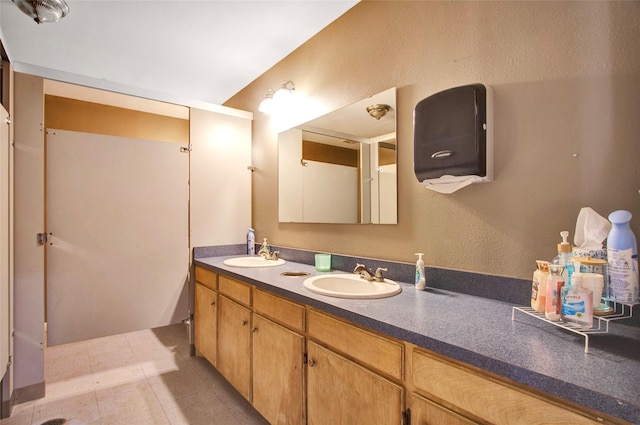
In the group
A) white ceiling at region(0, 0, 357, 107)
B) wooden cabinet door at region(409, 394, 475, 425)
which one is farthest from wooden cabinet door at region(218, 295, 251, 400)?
white ceiling at region(0, 0, 357, 107)

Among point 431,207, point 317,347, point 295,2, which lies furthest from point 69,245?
point 431,207

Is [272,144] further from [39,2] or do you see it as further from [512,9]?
[512,9]

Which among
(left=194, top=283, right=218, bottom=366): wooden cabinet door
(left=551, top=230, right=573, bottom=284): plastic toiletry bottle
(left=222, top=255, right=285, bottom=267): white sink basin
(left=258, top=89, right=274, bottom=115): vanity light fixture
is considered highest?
(left=258, top=89, right=274, bottom=115): vanity light fixture

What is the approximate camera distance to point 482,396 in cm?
77

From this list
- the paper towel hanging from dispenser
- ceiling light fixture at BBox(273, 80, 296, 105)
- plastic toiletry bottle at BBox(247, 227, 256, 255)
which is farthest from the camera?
plastic toiletry bottle at BBox(247, 227, 256, 255)

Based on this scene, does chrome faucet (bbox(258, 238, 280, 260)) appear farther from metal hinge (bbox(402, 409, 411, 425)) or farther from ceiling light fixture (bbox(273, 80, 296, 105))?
metal hinge (bbox(402, 409, 411, 425))

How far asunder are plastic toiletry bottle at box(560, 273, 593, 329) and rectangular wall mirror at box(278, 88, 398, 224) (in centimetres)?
86

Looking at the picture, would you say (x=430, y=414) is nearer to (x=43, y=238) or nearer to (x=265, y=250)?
(x=265, y=250)

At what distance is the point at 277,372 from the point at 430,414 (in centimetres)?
86

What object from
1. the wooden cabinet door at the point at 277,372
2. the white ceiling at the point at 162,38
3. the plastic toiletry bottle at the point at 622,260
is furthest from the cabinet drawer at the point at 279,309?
the white ceiling at the point at 162,38

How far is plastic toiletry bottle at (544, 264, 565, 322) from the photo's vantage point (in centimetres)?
91

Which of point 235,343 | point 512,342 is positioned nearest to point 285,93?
point 235,343

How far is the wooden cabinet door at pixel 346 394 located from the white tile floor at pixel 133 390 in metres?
0.72

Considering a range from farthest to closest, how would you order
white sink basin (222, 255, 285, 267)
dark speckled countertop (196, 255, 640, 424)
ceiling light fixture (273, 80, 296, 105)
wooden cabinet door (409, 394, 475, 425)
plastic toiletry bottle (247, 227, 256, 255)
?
plastic toiletry bottle (247, 227, 256, 255) → ceiling light fixture (273, 80, 296, 105) → white sink basin (222, 255, 285, 267) → wooden cabinet door (409, 394, 475, 425) → dark speckled countertop (196, 255, 640, 424)
